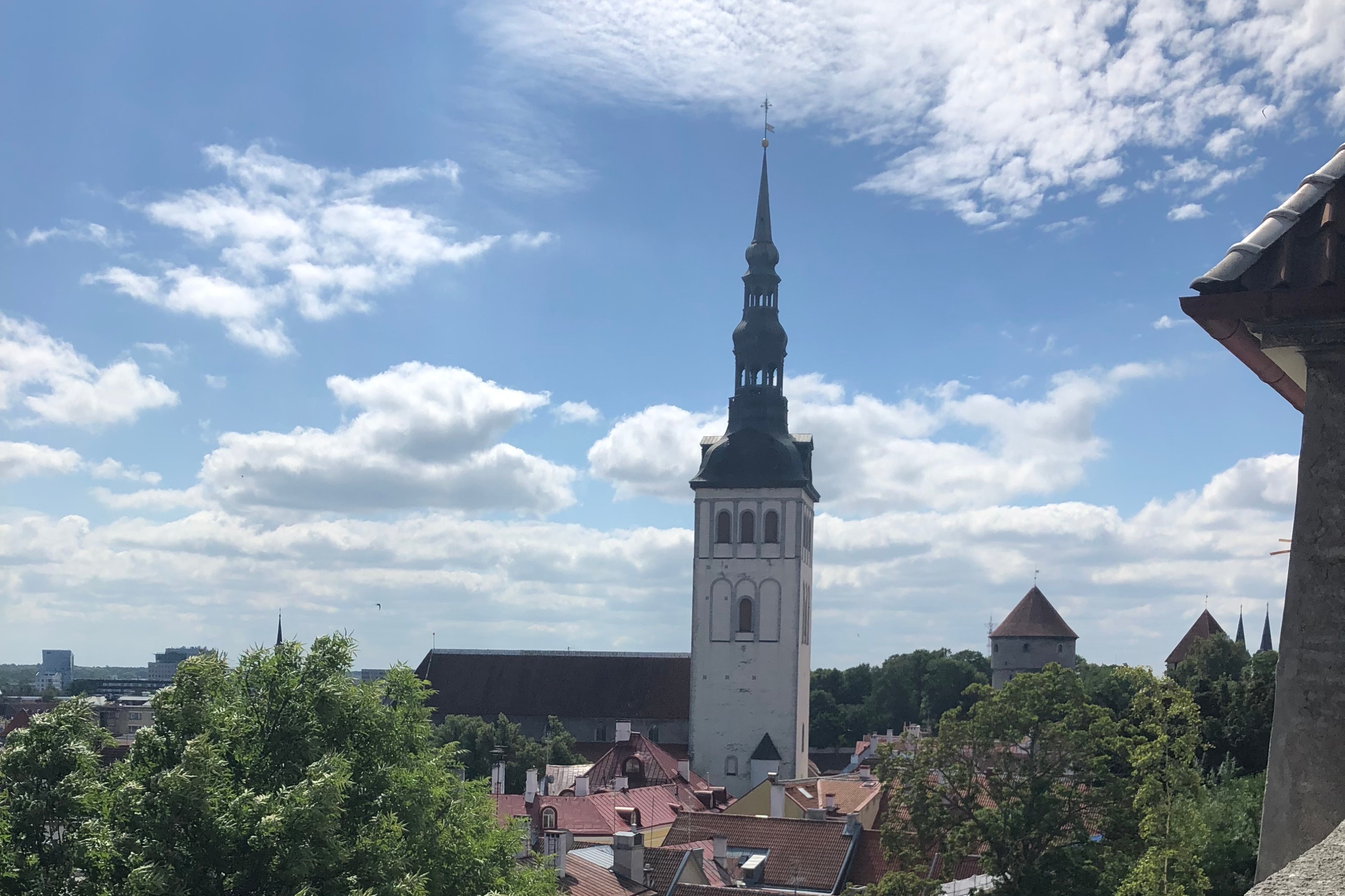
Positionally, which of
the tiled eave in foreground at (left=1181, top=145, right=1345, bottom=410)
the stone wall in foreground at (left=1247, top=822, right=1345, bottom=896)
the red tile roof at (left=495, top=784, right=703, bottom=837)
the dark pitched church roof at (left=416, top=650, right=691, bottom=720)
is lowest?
the red tile roof at (left=495, top=784, right=703, bottom=837)

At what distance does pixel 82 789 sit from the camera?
1597 centimetres

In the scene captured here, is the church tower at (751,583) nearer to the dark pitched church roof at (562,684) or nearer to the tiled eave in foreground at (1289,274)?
the dark pitched church roof at (562,684)

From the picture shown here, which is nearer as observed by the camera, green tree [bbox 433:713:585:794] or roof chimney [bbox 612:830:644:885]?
roof chimney [bbox 612:830:644:885]

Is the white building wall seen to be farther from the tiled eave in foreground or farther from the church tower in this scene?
the tiled eave in foreground

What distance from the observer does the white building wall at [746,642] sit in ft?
205

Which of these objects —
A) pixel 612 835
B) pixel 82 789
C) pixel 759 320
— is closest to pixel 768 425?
pixel 759 320

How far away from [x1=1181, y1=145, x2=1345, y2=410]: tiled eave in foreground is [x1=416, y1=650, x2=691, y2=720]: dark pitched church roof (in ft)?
215

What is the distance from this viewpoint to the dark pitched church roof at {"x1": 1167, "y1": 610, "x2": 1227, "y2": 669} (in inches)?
3533

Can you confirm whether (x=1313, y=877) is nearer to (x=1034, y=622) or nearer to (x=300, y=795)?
(x=300, y=795)

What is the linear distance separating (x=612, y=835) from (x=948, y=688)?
251ft

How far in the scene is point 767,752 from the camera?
203 feet

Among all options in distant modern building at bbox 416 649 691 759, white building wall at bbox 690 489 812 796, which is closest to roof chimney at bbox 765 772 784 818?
white building wall at bbox 690 489 812 796

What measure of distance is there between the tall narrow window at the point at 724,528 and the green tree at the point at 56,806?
4723cm

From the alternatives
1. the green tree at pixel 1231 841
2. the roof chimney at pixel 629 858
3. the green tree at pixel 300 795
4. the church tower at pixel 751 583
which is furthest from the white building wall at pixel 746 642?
the green tree at pixel 300 795
